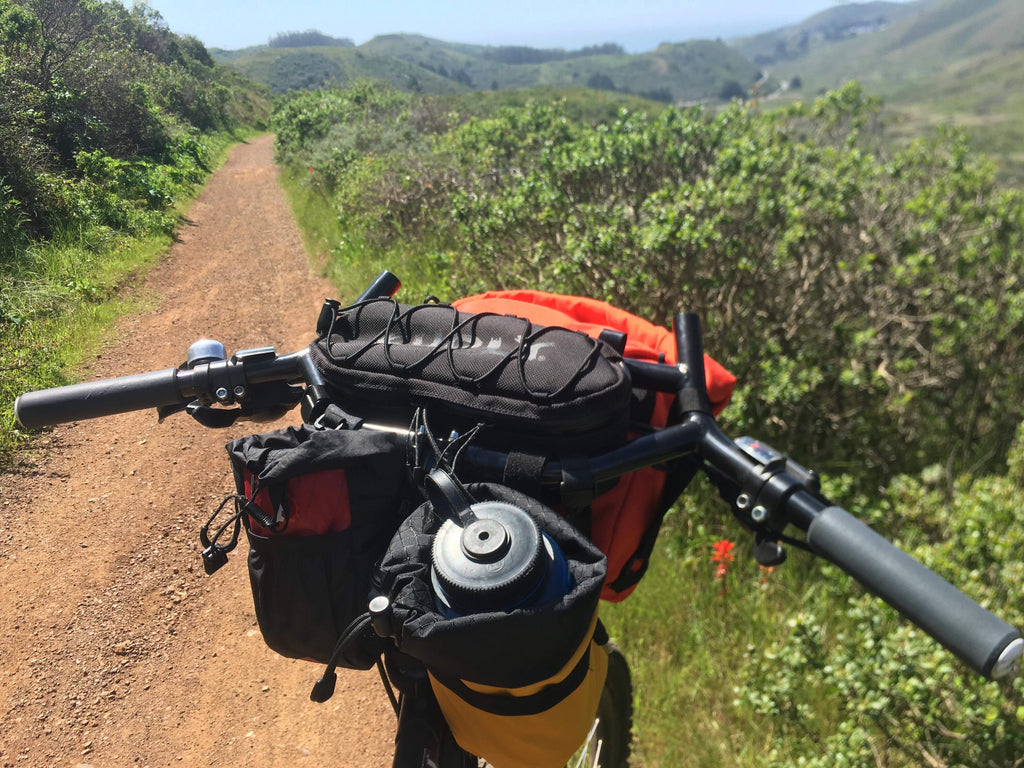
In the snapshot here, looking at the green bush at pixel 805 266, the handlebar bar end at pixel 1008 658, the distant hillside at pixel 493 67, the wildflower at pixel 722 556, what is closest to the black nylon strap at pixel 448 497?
the handlebar bar end at pixel 1008 658

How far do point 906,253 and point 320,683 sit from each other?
578cm

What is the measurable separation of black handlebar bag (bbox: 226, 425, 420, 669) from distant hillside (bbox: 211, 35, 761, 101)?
261 inches

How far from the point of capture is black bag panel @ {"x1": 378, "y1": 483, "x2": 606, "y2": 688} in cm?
97

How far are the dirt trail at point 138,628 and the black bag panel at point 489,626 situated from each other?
2.05 metres

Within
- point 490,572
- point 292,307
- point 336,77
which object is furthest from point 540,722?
point 336,77

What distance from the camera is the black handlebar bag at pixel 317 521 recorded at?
123cm

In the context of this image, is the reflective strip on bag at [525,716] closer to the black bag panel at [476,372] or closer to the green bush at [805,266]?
the black bag panel at [476,372]

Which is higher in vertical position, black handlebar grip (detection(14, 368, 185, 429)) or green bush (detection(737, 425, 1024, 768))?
black handlebar grip (detection(14, 368, 185, 429))

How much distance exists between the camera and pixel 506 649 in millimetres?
982

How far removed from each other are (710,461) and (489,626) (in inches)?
25.9

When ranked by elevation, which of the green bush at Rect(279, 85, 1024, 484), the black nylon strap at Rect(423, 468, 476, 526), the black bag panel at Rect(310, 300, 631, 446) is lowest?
the green bush at Rect(279, 85, 1024, 484)

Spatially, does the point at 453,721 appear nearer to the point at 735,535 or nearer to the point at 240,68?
the point at 735,535

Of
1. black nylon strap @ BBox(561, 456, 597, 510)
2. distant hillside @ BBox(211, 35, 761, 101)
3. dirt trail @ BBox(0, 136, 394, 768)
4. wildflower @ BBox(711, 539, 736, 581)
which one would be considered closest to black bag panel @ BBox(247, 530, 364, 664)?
black nylon strap @ BBox(561, 456, 597, 510)

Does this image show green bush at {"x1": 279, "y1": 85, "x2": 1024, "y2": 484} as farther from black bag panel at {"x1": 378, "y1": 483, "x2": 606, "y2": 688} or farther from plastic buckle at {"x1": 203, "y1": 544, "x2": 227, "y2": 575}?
plastic buckle at {"x1": 203, "y1": 544, "x2": 227, "y2": 575}
